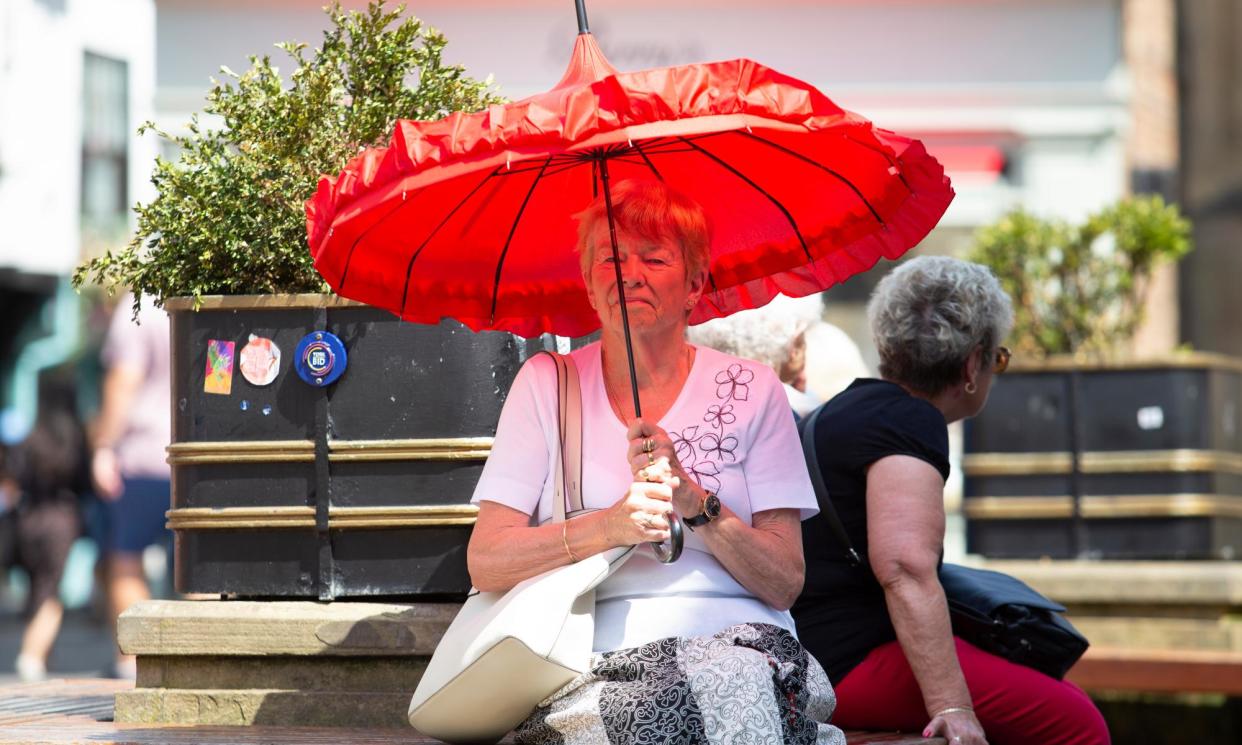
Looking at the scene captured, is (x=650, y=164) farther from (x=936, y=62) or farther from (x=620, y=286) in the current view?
(x=936, y=62)

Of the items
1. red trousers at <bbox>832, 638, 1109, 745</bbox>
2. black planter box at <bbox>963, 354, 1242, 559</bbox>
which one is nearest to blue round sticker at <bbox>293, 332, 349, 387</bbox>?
red trousers at <bbox>832, 638, 1109, 745</bbox>

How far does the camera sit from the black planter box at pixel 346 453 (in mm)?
3871

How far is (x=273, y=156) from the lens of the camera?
155 inches

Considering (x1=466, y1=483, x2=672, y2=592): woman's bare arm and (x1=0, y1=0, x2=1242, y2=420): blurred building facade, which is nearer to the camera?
(x1=466, y1=483, x2=672, y2=592): woman's bare arm

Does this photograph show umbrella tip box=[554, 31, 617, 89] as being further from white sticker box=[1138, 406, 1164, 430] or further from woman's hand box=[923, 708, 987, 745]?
white sticker box=[1138, 406, 1164, 430]

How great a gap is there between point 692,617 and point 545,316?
80 centimetres

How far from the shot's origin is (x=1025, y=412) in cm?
716

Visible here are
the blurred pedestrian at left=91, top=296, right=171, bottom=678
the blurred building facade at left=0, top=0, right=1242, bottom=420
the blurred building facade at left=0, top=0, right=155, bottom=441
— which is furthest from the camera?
the blurred building facade at left=0, top=0, right=155, bottom=441

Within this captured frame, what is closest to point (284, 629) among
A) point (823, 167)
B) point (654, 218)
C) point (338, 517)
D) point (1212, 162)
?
point (338, 517)

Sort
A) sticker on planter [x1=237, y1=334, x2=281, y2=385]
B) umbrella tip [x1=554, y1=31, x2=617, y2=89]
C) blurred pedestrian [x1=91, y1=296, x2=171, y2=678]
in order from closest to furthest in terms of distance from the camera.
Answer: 1. umbrella tip [x1=554, y1=31, x2=617, y2=89]
2. sticker on planter [x1=237, y1=334, x2=281, y2=385]
3. blurred pedestrian [x1=91, y1=296, x2=171, y2=678]

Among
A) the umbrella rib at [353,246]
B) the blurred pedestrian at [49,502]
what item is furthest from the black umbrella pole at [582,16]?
the blurred pedestrian at [49,502]

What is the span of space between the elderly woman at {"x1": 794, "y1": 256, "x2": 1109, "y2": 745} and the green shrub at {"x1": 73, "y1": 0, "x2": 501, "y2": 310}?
1.16m

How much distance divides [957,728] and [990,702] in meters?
0.30

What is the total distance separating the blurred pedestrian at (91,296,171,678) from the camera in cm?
799
